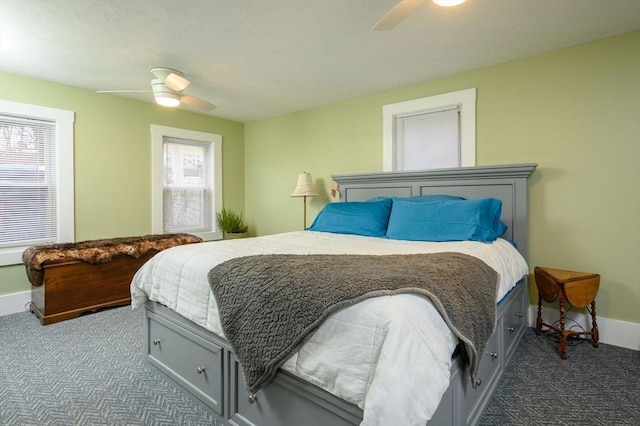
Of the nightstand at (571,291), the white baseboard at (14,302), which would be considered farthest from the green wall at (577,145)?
the white baseboard at (14,302)

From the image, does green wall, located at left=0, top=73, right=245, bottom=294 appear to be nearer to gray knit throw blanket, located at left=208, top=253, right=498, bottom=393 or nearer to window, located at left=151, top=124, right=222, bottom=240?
window, located at left=151, top=124, right=222, bottom=240

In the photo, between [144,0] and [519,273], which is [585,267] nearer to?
[519,273]

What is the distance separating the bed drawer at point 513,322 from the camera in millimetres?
2060

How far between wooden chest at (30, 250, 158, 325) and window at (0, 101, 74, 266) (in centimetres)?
59

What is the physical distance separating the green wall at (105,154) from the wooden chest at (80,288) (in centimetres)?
69

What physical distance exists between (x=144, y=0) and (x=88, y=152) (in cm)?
235

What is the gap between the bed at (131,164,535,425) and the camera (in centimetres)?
100

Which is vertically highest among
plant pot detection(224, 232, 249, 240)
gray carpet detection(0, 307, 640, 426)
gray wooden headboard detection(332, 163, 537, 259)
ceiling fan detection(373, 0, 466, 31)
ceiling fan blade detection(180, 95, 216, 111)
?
ceiling fan blade detection(180, 95, 216, 111)

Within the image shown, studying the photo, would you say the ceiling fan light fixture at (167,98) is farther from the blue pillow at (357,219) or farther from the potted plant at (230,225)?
the potted plant at (230,225)

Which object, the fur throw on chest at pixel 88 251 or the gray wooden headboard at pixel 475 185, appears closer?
the gray wooden headboard at pixel 475 185

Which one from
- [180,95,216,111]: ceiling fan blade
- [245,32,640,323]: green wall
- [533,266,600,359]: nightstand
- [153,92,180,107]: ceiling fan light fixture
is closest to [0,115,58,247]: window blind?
[153,92,180,107]: ceiling fan light fixture

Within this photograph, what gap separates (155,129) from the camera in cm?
423

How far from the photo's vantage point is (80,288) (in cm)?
314

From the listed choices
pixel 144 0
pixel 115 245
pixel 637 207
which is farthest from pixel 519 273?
pixel 115 245
